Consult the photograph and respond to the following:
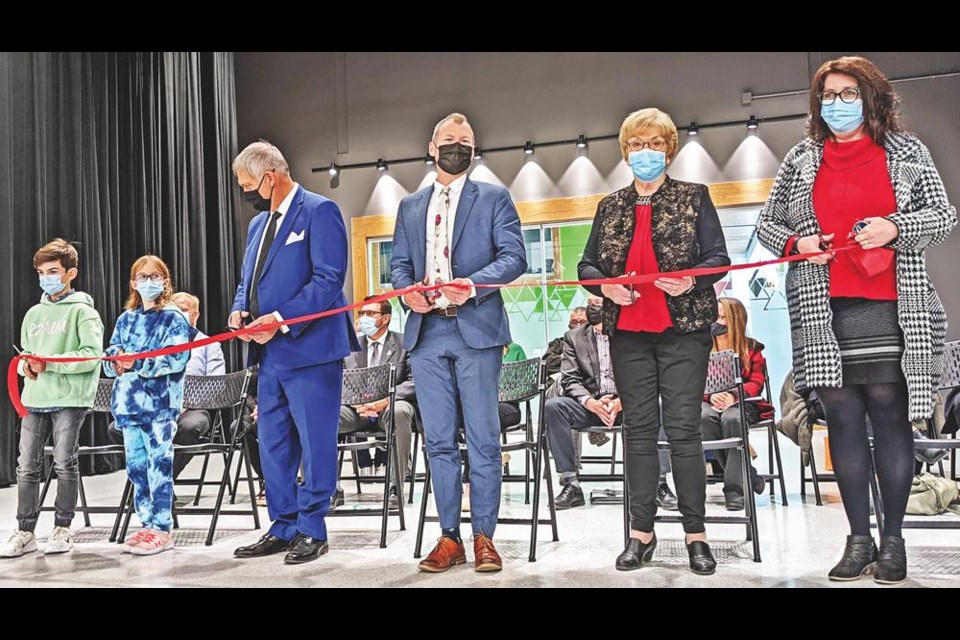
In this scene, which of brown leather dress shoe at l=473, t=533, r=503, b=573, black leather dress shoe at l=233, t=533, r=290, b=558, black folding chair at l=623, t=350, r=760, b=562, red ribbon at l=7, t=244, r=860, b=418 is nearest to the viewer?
red ribbon at l=7, t=244, r=860, b=418

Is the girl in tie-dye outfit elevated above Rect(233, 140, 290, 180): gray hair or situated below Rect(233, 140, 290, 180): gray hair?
below

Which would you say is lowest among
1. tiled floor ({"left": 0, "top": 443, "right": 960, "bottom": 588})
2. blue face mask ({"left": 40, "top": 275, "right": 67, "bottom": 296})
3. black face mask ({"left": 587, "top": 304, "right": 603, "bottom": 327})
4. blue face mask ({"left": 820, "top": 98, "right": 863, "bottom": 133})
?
tiled floor ({"left": 0, "top": 443, "right": 960, "bottom": 588})

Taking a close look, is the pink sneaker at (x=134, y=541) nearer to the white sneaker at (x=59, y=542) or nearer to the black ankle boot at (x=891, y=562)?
the white sneaker at (x=59, y=542)

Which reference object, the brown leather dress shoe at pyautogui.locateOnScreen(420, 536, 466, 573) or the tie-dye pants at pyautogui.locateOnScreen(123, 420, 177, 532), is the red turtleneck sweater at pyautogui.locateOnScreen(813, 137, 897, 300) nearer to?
the brown leather dress shoe at pyautogui.locateOnScreen(420, 536, 466, 573)

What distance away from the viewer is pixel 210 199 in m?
9.47

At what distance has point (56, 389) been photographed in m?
3.70

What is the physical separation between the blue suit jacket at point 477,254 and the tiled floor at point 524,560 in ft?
2.78

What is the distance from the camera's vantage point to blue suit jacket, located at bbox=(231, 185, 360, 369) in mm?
3297

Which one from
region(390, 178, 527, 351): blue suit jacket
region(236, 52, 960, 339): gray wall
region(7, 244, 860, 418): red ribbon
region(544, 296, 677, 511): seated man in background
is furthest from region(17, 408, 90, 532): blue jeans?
region(236, 52, 960, 339): gray wall

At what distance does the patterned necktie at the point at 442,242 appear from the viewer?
315 centimetres

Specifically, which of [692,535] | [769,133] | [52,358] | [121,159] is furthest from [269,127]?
[692,535]

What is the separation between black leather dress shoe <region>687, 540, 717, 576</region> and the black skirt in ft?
2.42
